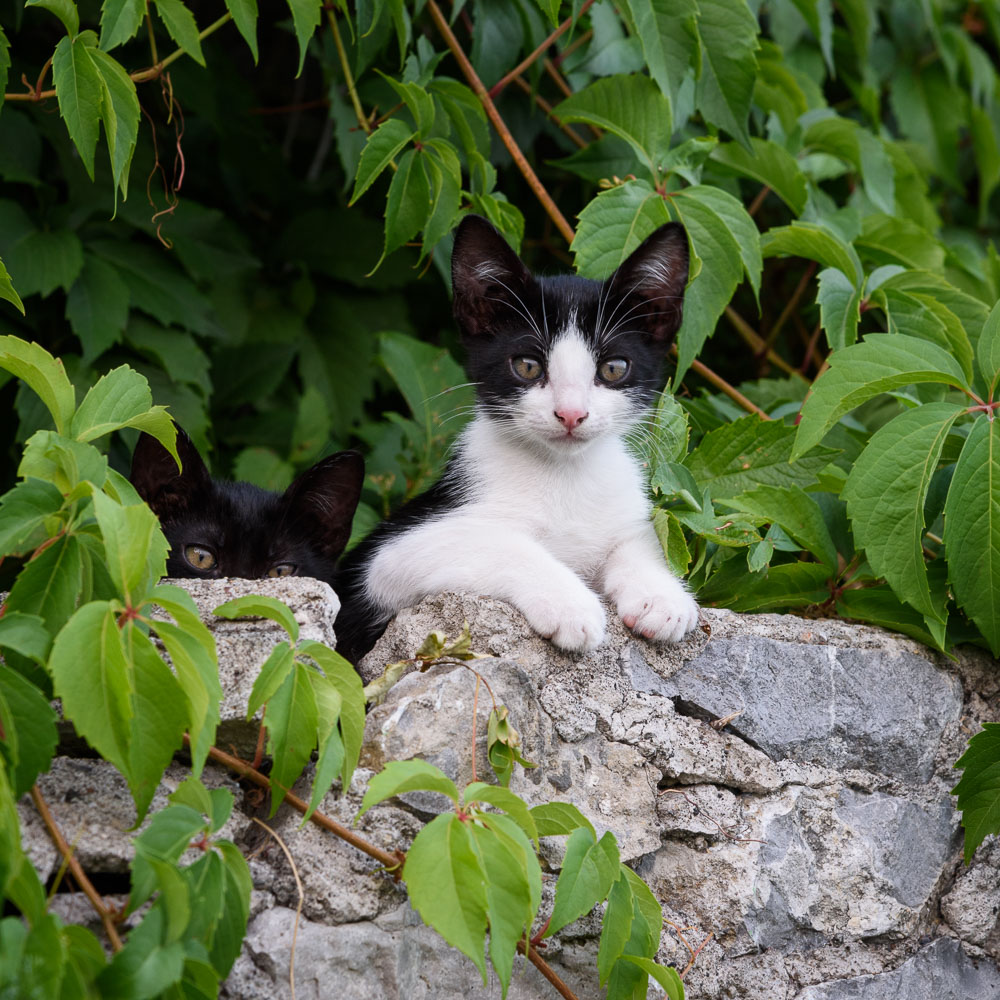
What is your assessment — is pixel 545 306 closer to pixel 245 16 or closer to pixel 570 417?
pixel 570 417

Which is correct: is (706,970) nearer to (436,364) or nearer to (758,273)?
(758,273)

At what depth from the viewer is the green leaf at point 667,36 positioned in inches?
105

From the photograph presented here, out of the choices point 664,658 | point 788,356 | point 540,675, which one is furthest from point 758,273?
point 788,356

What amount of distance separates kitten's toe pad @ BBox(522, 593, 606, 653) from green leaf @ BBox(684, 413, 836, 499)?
605 millimetres

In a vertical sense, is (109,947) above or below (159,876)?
below

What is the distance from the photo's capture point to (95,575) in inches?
57.5

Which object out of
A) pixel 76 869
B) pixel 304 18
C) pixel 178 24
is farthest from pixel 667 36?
pixel 76 869

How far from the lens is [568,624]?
1989mm

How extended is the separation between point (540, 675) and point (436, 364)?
170 centimetres

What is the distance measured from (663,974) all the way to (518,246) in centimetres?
202

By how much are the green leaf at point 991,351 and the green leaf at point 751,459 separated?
402 mm

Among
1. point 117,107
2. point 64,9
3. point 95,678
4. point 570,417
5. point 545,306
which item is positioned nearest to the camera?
point 95,678

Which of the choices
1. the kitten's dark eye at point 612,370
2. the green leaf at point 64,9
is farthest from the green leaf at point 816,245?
the green leaf at point 64,9

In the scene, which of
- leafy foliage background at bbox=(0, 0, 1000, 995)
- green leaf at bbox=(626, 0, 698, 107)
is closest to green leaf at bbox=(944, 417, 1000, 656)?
leafy foliage background at bbox=(0, 0, 1000, 995)
